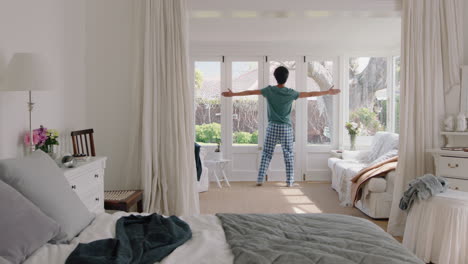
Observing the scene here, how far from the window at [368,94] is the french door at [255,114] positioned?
355mm

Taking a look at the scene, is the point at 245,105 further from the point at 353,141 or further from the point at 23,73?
the point at 23,73

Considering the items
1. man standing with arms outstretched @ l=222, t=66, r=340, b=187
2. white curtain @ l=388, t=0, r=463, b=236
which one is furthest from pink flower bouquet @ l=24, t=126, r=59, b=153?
man standing with arms outstretched @ l=222, t=66, r=340, b=187

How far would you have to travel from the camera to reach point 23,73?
95.9 inches

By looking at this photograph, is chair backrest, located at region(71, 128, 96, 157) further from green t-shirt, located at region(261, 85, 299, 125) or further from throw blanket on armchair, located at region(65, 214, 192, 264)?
green t-shirt, located at region(261, 85, 299, 125)

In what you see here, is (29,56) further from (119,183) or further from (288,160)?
(288,160)

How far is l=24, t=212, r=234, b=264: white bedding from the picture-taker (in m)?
1.62

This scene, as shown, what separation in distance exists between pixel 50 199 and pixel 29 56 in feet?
3.39

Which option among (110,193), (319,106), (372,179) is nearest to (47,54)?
(110,193)

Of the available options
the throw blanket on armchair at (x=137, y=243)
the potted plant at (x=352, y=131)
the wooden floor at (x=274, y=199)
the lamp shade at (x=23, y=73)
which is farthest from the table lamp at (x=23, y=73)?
the potted plant at (x=352, y=131)

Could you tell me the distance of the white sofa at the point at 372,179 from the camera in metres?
4.51

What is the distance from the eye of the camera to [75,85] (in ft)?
12.2

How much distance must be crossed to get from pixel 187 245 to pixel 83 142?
237 cm

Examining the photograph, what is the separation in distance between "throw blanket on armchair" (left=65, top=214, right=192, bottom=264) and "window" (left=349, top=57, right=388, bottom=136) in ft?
18.1

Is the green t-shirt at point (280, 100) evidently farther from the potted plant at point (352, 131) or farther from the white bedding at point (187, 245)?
the white bedding at point (187, 245)
